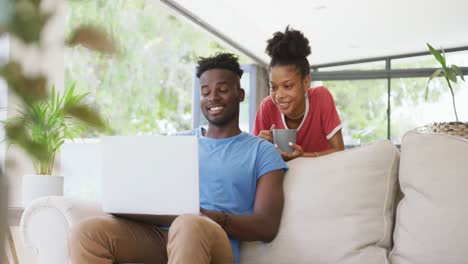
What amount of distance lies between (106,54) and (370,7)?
4859mm

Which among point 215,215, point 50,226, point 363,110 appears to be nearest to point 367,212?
point 215,215

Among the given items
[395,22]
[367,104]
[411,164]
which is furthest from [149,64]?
[411,164]

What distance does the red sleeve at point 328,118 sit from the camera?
2.40m

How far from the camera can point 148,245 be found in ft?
5.82

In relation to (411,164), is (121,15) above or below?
above

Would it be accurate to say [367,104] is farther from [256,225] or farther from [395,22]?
[256,225]

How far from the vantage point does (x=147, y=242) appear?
1.78 metres

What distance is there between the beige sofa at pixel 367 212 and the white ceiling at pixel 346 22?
181 inches

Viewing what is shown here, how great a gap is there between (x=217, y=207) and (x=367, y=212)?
1.64 feet

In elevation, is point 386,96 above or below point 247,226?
above

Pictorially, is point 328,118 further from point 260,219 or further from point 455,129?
point 260,219

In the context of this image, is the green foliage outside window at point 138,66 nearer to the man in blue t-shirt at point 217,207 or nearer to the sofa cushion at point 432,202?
the man in blue t-shirt at point 217,207

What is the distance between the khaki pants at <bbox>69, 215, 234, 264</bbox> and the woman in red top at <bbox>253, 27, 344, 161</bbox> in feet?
2.25

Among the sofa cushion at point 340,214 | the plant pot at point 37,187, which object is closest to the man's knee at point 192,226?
the sofa cushion at point 340,214
